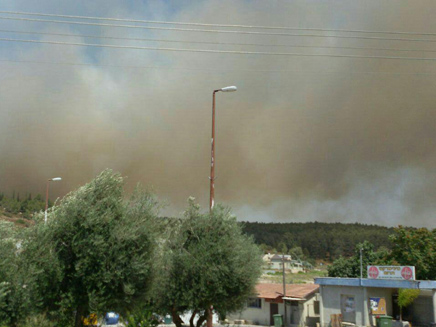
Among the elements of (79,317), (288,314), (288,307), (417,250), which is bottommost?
(288,314)

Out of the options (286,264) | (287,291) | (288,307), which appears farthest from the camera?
(286,264)

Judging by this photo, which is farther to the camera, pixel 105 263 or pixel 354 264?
pixel 354 264

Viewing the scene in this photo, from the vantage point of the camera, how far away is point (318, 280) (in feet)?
138

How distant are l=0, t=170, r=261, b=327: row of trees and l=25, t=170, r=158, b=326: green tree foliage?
0.13 ft

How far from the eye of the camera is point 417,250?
6744 cm

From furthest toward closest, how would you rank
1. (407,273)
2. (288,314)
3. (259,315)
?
(259,315) < (288,314) < (407,273)

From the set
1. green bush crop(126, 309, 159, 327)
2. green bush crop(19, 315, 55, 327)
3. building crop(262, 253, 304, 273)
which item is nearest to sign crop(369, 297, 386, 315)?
green bush crop(126, 309, 159, 327)

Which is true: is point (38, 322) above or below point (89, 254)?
below

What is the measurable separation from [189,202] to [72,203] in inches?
264

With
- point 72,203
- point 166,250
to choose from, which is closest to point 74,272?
point 72,203

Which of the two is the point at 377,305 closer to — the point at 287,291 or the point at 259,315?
the point at 287,291

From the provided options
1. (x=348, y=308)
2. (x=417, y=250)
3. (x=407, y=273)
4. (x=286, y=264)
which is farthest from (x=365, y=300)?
(x=286, y=264)

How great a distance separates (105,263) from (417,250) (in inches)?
2400

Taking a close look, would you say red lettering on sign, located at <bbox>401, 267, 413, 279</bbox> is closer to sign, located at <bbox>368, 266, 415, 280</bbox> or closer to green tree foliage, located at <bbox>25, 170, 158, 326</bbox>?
sign, located at <bbox>368, 266, 415, 280</bbox>
